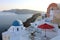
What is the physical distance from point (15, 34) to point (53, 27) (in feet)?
5.52

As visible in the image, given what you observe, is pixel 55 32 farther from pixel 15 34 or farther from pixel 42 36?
pixel 15 34

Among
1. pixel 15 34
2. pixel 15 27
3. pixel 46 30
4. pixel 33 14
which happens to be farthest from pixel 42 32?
pixel 33 14

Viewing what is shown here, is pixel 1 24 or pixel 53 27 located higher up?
pixel 53 27

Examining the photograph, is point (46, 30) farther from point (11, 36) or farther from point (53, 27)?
point (11, 36)

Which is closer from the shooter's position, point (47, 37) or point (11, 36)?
point (47, 37)

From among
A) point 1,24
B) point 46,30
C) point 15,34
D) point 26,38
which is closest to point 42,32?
point 46,30

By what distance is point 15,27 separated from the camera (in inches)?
300

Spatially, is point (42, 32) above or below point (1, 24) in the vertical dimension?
above

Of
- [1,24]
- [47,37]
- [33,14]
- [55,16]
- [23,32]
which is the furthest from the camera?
[1,24]

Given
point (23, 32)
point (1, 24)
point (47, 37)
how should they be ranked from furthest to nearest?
point (1, 24)
point (23, 32)
point (47, 37)

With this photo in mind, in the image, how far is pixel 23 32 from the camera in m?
6.42

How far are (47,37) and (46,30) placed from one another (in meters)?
0.35

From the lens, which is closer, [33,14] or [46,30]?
[46,30]

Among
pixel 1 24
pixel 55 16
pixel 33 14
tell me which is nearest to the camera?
pixel 55 16
